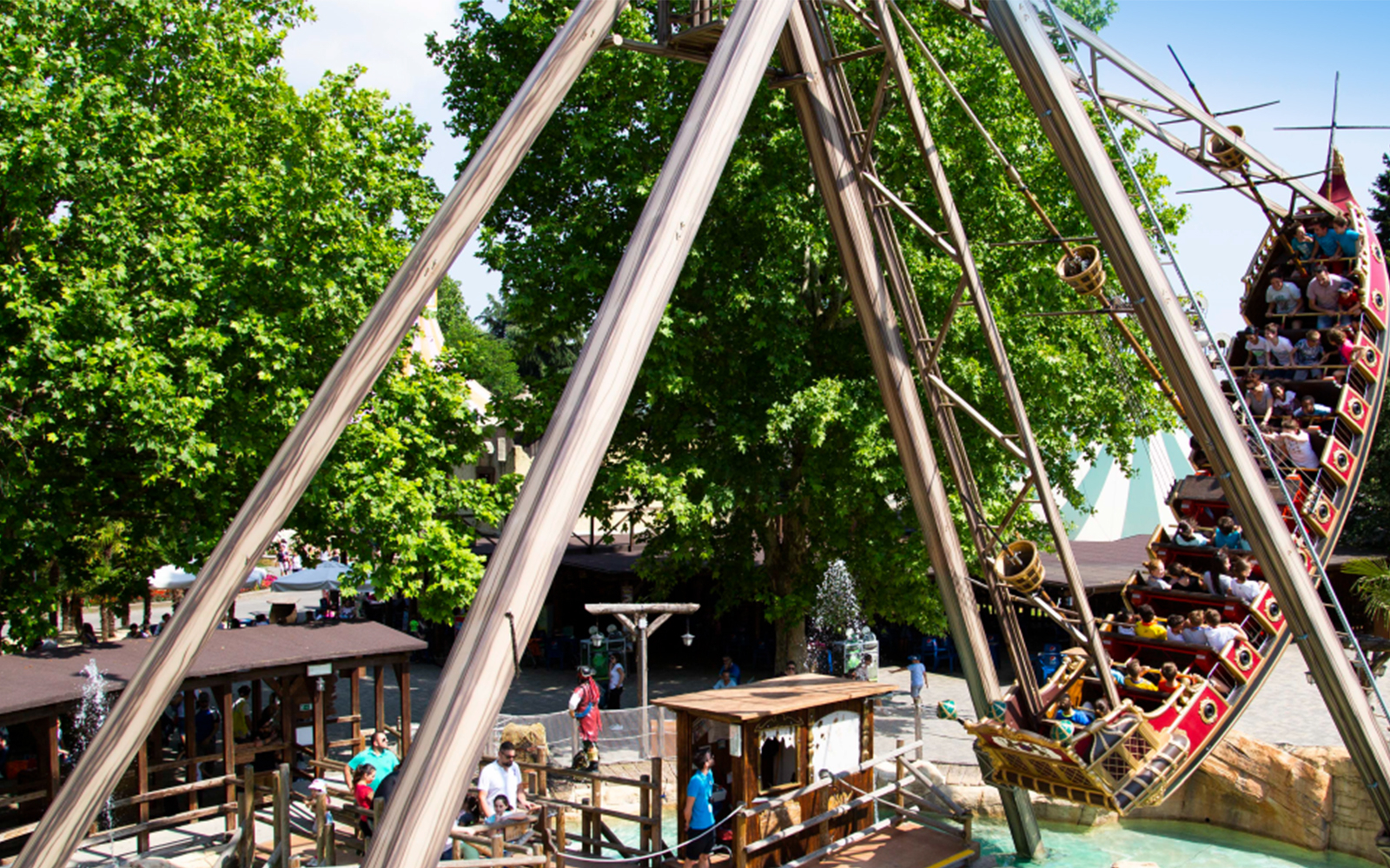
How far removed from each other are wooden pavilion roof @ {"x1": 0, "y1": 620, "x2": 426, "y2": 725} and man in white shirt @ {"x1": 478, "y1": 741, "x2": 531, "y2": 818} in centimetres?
341

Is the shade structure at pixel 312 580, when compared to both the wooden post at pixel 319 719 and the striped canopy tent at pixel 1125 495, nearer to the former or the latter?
the wooden post at pixel 319 719

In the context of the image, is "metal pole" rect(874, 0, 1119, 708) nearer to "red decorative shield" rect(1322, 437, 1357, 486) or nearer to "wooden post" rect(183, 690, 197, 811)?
"red decorative shield" rect(1322, 437, 1357, 486)

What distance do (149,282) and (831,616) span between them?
1425cm

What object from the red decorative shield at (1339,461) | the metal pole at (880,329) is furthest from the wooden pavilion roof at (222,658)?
the red decorative shield at (1339,461)

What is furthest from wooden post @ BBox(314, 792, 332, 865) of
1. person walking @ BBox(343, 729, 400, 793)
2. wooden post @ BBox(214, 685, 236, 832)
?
wooden post @ BBox(214, 685, 236, 832)

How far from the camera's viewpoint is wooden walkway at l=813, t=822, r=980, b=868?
1288 centimetres

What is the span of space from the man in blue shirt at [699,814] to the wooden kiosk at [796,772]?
27 centimetres

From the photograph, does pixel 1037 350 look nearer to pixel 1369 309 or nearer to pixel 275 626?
pixel 1369 309

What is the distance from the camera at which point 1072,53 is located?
415 inches

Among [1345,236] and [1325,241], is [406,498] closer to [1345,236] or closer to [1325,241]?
[1325,241]

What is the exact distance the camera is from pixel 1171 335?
9.74m

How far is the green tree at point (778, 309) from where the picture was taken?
20094 mm

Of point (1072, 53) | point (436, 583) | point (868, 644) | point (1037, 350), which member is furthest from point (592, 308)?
point (1072, 53)

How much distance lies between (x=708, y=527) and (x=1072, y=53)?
1339cm
